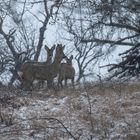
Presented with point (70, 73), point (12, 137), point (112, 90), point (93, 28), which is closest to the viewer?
point (12, 137)

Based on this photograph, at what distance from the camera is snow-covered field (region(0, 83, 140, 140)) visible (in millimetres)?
8891

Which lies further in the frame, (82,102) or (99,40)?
(99,40)

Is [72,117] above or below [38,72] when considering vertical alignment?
below

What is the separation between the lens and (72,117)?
1009 centimetres

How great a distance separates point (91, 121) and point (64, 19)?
7.88 meters

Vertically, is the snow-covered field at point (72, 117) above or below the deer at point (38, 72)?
below

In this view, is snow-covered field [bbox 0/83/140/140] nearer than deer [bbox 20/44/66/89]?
Yes

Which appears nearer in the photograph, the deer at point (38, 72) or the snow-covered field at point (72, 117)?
the snow-covered field at point (72, 117)

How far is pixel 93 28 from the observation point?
51.8 feet

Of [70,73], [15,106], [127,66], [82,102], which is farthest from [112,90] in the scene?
[70,73]

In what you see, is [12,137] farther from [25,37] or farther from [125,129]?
[25,37]

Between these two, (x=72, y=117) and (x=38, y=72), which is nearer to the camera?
(x=72, y=117)

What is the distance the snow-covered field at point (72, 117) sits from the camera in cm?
889

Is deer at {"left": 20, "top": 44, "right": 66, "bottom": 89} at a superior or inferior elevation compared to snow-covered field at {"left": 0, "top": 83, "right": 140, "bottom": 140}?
superior
